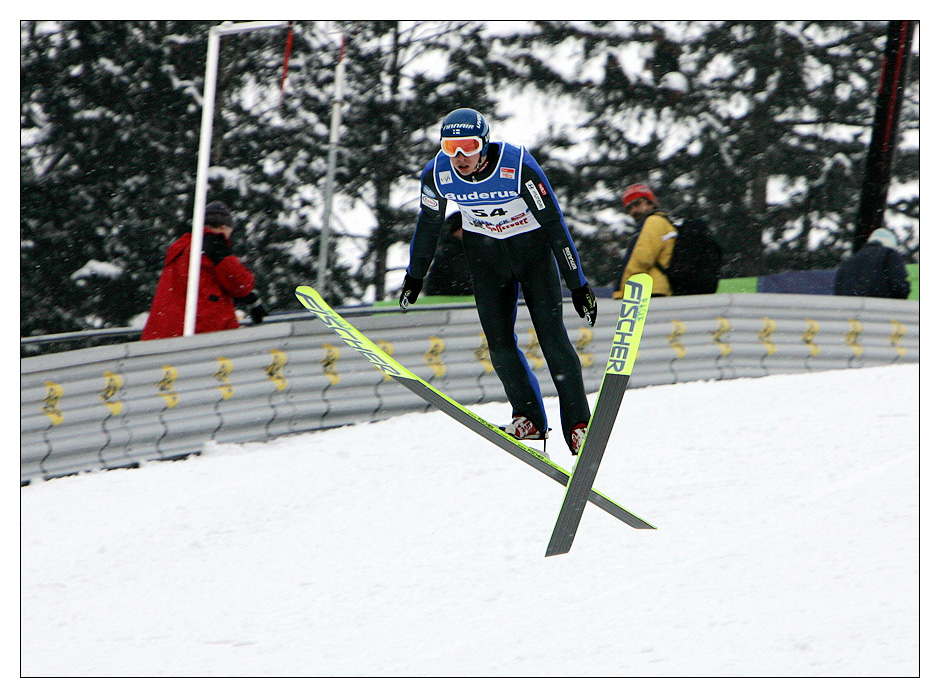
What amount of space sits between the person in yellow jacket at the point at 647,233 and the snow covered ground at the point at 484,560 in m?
1.14

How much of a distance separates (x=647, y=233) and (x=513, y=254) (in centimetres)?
183

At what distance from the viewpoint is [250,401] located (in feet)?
20.7

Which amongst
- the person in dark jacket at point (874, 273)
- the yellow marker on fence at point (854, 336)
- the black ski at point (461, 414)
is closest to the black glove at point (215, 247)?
the black ski at point (461, 414)

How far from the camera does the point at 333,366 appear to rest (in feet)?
21.7

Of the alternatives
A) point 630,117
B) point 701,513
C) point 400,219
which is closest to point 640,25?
point 630,117

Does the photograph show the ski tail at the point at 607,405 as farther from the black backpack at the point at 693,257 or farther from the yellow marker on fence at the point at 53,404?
the yellow marker on fence at the point at 53,404

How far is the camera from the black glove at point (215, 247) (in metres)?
5.93

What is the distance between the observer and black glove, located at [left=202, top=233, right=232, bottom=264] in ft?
19.5

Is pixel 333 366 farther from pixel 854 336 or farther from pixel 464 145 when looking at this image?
pixel 854 336

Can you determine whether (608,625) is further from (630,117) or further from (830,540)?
(630,117)

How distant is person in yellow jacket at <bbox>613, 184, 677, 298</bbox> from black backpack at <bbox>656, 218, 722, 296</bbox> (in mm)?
125

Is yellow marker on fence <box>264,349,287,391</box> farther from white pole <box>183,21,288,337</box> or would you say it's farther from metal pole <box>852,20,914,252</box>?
metal pole <box>852,20,914,252</box>

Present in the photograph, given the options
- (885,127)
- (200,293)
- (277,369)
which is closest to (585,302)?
(277,369)

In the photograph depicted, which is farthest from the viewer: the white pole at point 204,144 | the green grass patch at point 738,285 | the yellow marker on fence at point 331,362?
the green grass patch at point 738,285
